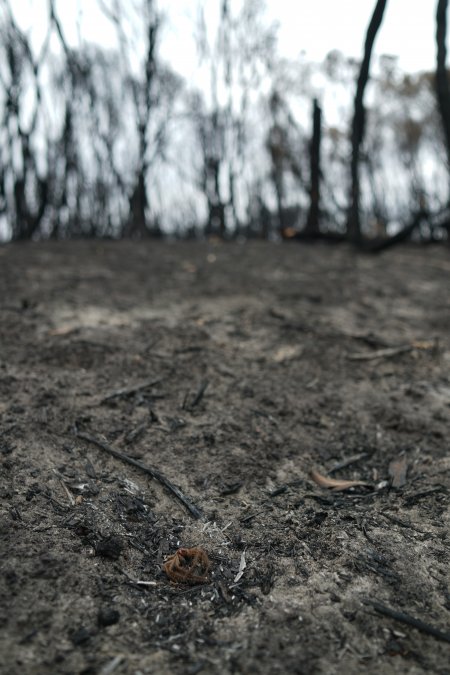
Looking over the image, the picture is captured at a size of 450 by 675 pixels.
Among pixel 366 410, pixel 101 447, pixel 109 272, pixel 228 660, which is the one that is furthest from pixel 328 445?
pixel 109 272

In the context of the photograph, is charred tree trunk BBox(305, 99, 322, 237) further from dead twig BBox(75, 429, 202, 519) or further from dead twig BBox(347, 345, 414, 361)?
dead twig BBox(75, 429, 202, 519)

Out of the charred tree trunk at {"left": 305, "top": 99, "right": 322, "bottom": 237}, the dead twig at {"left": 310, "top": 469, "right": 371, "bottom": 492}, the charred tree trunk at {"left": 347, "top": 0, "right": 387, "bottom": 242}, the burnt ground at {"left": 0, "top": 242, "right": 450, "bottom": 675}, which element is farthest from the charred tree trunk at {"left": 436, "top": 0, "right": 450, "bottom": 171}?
the dead twig at {"left": 310, "top": 469, "right": 371, "bottom": 492}

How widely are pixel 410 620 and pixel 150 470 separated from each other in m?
1.13

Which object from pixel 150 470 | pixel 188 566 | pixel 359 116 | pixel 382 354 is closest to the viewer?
pixel 188 566

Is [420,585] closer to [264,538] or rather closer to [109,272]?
[264,538]

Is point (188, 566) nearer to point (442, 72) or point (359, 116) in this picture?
point (359, 116)

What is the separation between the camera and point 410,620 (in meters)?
1.54

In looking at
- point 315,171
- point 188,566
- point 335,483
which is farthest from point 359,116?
point 188,566

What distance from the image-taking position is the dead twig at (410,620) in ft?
4.92

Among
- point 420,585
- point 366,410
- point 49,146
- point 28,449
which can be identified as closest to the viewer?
point 420,585

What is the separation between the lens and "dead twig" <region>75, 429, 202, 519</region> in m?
2.03

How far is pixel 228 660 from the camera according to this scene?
4.54 ft

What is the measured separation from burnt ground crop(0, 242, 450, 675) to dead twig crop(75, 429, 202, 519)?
25mm

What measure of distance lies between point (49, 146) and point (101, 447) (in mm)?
8901
